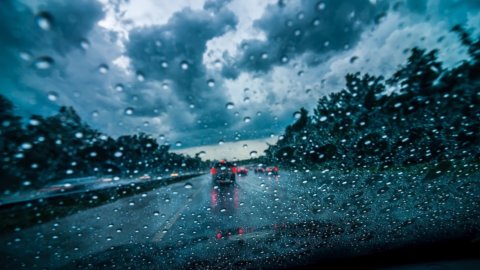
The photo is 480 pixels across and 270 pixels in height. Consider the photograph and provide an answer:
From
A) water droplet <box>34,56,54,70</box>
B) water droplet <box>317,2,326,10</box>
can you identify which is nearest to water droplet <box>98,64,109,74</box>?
water droplet <box>34,56,54,70</box>

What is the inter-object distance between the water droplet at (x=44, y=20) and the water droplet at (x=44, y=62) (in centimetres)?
20

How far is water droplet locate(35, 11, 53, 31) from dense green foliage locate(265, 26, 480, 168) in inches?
96.4

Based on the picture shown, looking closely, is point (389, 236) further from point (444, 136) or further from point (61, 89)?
point (61, 89)

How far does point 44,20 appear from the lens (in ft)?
5.72

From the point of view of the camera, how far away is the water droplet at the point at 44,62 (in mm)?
1856

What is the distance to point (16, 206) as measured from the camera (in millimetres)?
2887

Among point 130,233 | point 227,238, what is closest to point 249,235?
point 227,238

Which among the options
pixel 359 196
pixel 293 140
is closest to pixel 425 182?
pixel 359 196

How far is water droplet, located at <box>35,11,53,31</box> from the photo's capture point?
1717 millimetres

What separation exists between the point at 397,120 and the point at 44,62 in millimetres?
4259

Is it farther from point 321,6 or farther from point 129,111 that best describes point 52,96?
point 321,6

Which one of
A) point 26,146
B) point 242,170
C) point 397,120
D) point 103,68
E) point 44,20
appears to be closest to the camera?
point 44,20

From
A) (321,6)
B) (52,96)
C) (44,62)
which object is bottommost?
(52,96)

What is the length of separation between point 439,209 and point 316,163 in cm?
202
